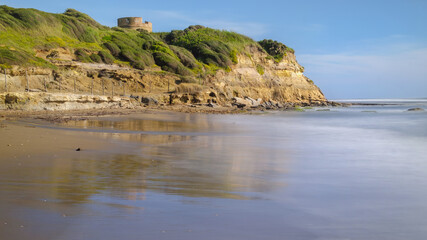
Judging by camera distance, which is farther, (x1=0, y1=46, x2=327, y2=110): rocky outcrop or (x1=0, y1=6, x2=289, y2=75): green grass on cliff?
(x1=0, y1=6, x2=289, y2=75): green grass on cliff

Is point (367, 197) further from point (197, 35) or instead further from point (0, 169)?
point (197, 35)

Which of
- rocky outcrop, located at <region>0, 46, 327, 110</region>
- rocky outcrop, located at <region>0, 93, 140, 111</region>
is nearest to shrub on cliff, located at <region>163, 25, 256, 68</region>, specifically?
rocky outcrop, located at <region>0, 46, 327, 110</region>

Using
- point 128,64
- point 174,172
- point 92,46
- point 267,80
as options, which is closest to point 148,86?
point 128,64

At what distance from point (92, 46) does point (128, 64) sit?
3.55 meters

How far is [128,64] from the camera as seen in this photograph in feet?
116

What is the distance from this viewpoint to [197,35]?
189 feet

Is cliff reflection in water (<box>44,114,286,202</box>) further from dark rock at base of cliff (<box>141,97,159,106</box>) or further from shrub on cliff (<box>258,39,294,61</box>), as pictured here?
shrub on cliff (<box>258,39,294,61</box>)

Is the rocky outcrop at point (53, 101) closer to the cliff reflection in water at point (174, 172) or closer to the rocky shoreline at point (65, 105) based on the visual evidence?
the rocky shoreline at point (65, 105)

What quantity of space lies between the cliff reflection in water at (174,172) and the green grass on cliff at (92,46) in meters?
19.3

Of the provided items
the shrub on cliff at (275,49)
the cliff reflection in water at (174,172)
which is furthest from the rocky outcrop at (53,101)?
the shrub on cliff at (275,49)

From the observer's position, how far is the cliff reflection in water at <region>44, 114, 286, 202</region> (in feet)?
14.9

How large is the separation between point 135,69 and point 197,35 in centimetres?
2486

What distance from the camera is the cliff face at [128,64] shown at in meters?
25.8

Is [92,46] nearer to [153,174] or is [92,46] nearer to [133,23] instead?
[133,23]
